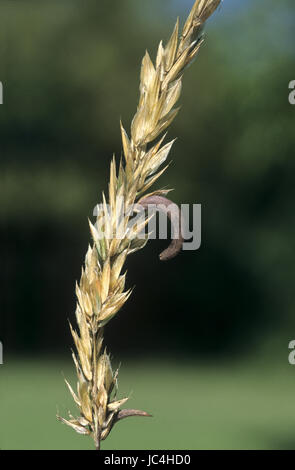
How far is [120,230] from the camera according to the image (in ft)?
3.30

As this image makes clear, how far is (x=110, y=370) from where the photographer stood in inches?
40.8

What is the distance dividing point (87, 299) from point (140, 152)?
0.85ft

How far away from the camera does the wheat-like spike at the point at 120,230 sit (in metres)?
1.01

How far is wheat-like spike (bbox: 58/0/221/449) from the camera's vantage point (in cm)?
101

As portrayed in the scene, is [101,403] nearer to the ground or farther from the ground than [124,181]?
nearer to the ground

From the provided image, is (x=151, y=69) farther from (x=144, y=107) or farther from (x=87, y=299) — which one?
(x=87, y=299)

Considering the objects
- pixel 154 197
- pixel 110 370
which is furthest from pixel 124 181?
pixel 110 370

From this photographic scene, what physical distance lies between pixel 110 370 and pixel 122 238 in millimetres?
224

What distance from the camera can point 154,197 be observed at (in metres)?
1.01

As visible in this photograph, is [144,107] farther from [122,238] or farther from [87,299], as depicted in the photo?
[87,299]
